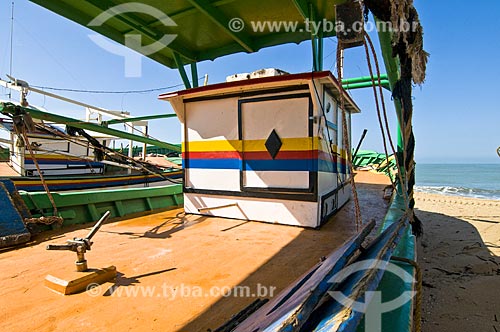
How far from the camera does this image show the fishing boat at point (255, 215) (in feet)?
4.30

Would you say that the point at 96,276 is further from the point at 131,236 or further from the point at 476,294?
the point at 476,294

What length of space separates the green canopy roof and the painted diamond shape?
2.05 metres

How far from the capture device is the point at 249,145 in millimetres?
4250

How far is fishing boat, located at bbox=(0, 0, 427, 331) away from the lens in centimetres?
131

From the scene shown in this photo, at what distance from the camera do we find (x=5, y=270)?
2.33 metres

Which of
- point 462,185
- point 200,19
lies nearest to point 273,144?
point 200,19

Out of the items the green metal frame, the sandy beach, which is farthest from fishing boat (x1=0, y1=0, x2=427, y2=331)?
the sandy beach

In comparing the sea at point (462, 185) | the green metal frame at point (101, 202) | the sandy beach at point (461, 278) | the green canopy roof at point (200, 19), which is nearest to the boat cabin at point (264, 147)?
the green metal frame at point (101, 202)

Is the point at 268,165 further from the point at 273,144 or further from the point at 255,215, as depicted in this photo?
the point at 255,215

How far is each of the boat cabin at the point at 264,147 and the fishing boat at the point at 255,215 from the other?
19 mm

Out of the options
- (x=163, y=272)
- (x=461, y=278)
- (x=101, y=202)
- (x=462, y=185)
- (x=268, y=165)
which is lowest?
(x=462, y=185)

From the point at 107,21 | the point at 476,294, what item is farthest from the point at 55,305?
the point at 107,21

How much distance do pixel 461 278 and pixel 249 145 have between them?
341 centimetres

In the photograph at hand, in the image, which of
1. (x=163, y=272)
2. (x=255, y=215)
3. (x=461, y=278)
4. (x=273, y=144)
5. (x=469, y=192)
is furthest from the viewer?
(x=469, y=192)
